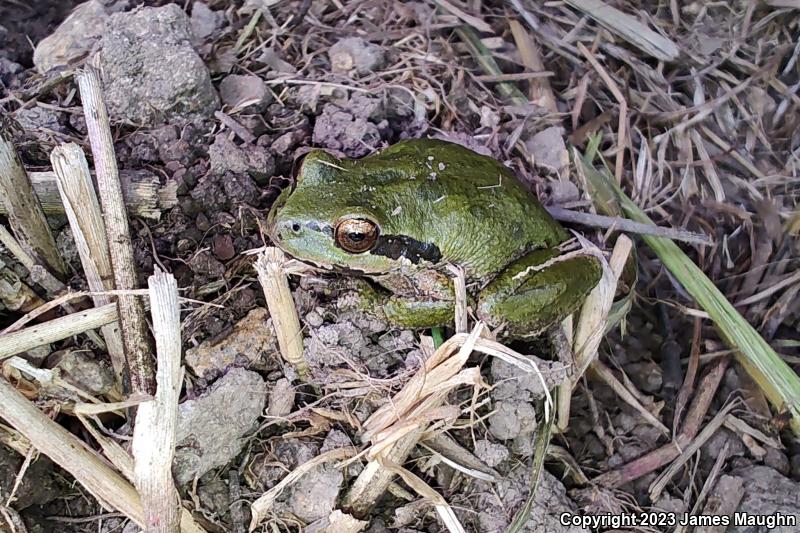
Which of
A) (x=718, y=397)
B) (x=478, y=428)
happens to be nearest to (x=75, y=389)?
(x=478, y=428)

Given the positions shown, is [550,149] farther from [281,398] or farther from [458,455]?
[281,398]

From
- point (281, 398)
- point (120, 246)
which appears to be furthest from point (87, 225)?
point (281, 398)

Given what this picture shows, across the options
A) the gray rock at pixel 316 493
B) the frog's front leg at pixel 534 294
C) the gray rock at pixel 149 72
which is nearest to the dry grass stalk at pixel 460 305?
the frog's front leg at pixel 534 294

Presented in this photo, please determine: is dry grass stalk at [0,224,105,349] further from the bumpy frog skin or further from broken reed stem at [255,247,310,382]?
the bumpy frog skin

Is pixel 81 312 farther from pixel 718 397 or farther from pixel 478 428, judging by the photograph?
pixel 718 397

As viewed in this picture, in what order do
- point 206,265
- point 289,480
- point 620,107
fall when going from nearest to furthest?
1. point 289,480
2. point 206,265
3. point 620,107

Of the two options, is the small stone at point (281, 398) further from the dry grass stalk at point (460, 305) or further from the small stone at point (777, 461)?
the small stone at point (777, 461)
